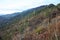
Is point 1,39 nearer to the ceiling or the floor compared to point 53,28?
nearer to the floor

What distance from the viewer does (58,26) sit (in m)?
13.5

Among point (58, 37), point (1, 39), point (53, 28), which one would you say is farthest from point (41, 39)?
point (1, 39)

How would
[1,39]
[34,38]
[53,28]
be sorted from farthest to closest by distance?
1. [1,39]
2. [34,38]
3. [53,28]

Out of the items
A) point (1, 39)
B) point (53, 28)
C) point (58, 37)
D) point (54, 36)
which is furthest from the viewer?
point (1, 39)

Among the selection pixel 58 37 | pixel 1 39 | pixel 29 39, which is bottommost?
pixel 1 39

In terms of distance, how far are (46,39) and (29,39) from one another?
3.14m

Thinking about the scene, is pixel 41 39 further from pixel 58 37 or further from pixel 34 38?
pixel 58 37

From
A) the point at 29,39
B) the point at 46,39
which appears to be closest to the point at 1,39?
the point at 29,39

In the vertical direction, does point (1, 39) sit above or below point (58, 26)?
below

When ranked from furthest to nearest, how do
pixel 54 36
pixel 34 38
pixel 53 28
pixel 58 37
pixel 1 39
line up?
pixel 1 39
pixel 34 38
pixel 53 28
pixel 54 36
pixel 58 37

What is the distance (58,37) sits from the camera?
1119 centimetres

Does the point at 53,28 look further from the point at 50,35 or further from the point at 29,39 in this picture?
the point at 29,39

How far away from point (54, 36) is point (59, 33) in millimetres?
353

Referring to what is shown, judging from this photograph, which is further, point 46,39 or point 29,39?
point 29,39
